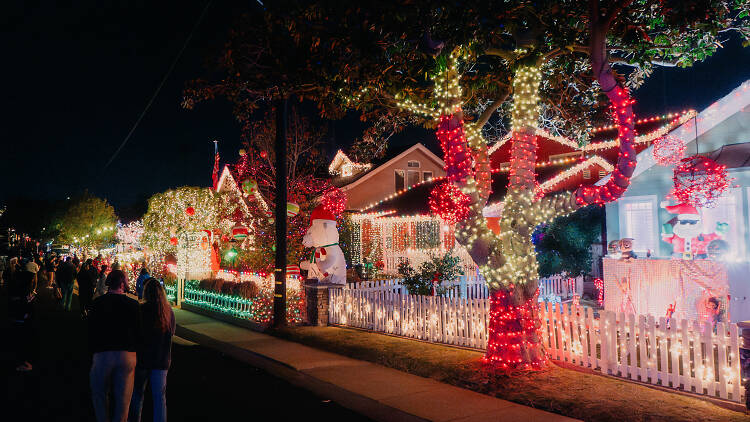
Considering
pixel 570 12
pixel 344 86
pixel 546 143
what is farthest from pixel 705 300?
pixel 546 143

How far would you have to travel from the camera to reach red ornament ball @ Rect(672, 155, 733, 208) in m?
10.3

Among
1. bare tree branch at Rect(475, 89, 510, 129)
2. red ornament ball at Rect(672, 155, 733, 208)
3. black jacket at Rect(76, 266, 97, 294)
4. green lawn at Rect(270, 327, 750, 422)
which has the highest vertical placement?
bare tree branch at Rect(475, 89, 510, 129)

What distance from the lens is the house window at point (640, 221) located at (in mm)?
12922

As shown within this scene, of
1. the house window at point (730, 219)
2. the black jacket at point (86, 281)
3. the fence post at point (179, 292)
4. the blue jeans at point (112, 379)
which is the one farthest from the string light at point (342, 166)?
the blue jeans at point (112, 379)

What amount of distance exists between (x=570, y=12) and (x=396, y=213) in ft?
49.3

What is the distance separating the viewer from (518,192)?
823 centimetres

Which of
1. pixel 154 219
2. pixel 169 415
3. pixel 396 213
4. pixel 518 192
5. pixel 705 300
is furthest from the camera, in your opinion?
pixel 154 219

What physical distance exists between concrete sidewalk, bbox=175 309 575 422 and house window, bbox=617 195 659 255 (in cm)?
787

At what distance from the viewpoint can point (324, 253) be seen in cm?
1344

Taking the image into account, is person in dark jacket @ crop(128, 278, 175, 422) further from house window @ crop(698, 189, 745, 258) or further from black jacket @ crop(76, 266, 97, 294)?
house window @ crop(698, 189, 745, 258)

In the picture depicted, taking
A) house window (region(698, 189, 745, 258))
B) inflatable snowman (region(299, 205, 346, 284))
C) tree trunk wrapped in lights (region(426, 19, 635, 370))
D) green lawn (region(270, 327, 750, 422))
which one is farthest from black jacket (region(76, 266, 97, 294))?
house window (region(698, 189, 745, 258))

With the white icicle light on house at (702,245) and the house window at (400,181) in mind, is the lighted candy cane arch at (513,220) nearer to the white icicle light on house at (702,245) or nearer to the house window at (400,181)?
the white icicle light on house at (702,245)

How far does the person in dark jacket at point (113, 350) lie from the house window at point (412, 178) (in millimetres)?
28903

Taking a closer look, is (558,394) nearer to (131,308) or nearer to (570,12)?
(131,308)
